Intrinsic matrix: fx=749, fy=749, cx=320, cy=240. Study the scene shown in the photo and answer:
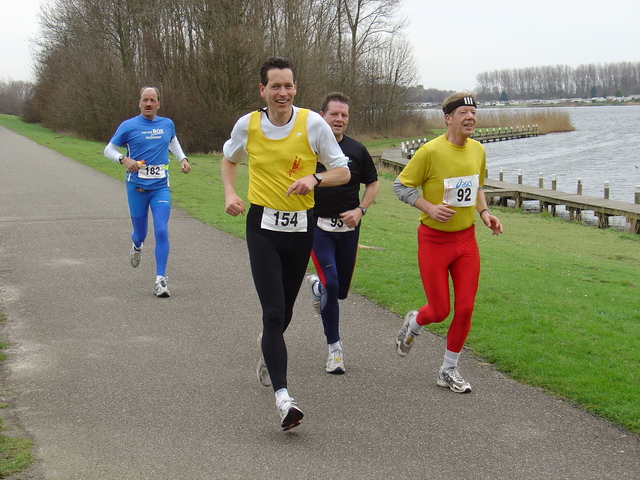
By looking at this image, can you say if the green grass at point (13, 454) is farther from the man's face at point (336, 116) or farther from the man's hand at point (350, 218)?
the man's face at point (336, 116)

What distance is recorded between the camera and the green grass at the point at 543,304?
5.46m

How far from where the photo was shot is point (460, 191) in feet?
17.4

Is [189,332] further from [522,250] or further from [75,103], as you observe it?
[75,103]

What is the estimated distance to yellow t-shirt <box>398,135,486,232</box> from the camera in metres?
5.27

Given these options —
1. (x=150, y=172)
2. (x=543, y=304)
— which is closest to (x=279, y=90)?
(x=150, y=172)

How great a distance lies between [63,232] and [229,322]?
6337 millimetres

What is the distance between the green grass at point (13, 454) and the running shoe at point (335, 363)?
2.21m

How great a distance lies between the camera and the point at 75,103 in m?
45.8

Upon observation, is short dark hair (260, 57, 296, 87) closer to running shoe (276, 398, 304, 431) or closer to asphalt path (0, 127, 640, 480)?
running shoe (276, 398, 304, 431)

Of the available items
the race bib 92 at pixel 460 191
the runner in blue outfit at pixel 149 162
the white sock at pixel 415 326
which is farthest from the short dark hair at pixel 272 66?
the runner in blue outfit at pixel 149 162

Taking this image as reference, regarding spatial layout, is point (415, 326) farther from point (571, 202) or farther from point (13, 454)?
point (571, 202)

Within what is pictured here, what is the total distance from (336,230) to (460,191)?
980 millimetres

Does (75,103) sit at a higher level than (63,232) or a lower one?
A: higher

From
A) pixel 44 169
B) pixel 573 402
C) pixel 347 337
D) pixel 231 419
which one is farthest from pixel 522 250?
pixel 44 169
